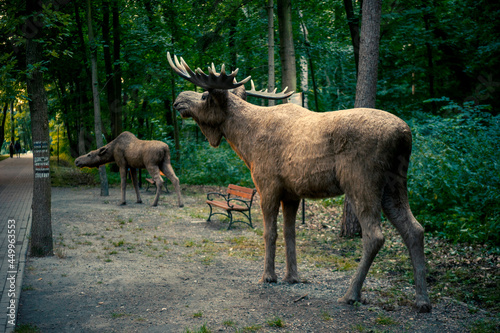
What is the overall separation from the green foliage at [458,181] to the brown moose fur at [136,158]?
725 centimetres

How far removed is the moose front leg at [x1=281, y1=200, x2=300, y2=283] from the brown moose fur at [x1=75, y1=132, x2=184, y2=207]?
24.4 feet

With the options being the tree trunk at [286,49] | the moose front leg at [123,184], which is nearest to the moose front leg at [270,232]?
the tree trunk at [286,49]

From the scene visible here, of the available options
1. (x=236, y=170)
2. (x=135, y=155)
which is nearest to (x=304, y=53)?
(x=236, y=170)

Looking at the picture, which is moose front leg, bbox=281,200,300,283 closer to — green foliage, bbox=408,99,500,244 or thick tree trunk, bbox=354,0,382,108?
thick tree trunk, bbox=354,0,382,108

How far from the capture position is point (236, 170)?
57.1ft

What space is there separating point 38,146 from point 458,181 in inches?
332

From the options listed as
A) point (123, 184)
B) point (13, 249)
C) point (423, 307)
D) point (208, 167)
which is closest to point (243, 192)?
point (123, 184)

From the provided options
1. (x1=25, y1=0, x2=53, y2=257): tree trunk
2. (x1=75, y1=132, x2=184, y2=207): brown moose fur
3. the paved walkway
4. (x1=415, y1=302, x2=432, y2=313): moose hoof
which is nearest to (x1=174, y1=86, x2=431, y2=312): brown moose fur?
(x1=415, y1=302, x2=432, y2=313): moose hoof

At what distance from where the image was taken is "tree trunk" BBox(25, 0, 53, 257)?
6.83 m

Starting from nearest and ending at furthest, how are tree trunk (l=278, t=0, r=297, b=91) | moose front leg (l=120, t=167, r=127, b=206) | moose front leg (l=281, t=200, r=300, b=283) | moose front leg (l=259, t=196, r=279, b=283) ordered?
1. moose front leg (l=259, t=196, r=279, b=283)
2. moose front leg (l=281, t=200, r=300, b=283)
3. tree trunk (l=278, t=0, r=297, b=91)
4. moose front leg (l=120, t=167, r=127, b=206)

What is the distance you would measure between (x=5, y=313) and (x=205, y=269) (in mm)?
2895

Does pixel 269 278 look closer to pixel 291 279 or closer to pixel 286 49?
pixel 291 279

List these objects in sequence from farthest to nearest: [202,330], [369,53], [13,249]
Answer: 1. [369,53]
2. [13,249]
3. [202,330]

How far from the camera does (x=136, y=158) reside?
1299 centimetres
